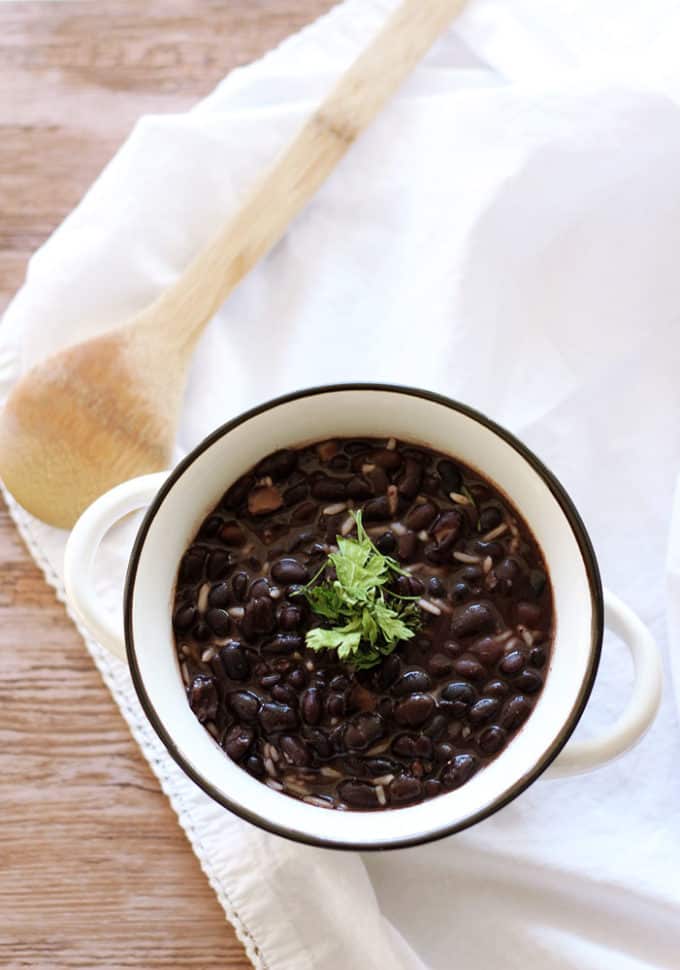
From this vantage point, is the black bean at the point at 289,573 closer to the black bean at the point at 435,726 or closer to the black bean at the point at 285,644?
the black bean at the point at 285,644

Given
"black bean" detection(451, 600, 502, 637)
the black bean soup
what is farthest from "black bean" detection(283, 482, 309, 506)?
"black bean" detection(451, 600, 502, 637)

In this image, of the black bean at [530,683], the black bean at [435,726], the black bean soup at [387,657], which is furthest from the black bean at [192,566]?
the black bean at [530,683]

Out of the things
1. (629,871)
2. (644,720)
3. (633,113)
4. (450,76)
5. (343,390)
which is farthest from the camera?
(450,76)

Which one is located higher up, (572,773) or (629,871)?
(572,773)

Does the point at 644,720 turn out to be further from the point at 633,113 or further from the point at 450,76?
the point at 450,76

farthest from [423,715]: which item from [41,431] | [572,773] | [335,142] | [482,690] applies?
[335,142]

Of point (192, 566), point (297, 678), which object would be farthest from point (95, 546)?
point (297, 678)

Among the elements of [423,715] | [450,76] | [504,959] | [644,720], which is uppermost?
[450,76]
